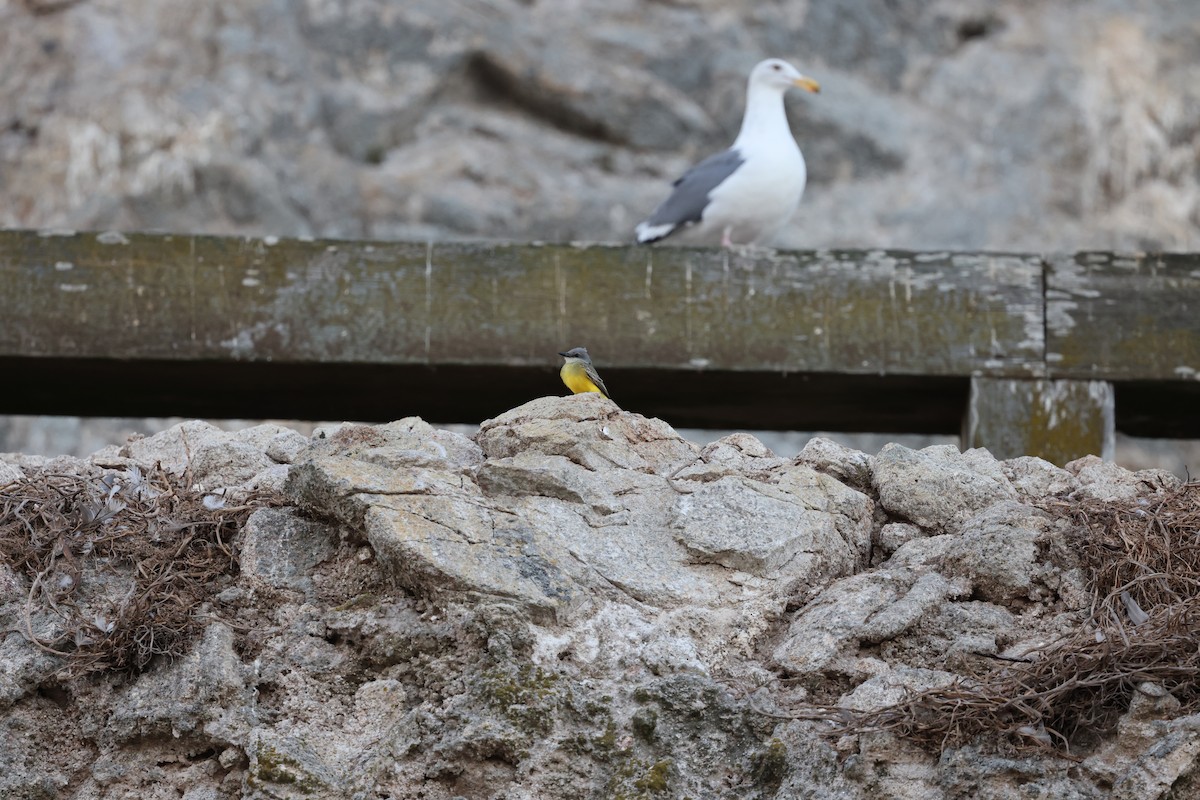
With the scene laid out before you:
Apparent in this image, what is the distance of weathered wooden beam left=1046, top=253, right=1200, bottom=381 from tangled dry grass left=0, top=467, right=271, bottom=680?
2486mm

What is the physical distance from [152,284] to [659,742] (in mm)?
2556

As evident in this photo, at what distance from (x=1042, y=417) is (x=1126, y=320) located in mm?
373

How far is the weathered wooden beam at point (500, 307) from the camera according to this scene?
481cm

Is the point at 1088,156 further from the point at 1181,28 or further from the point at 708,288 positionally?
the point at 708,288

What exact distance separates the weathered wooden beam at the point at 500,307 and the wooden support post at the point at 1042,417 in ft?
0.21

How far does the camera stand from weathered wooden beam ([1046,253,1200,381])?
189 inches

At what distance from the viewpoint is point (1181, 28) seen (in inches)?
492

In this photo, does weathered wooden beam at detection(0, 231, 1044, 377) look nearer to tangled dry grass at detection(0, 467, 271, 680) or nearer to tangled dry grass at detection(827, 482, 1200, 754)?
tangled dry grass at detection(0, 467, 271, 680)

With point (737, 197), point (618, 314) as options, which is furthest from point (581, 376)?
point (737, 197)

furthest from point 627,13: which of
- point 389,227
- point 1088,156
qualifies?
point 1088,156

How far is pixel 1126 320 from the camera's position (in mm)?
4812

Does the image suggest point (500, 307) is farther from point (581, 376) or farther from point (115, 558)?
point (115, 558)

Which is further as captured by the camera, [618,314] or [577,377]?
[618,314]

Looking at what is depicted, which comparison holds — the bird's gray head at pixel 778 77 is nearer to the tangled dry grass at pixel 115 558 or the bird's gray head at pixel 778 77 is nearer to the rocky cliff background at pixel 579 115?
the rocky cliff background at pixel 579 115
